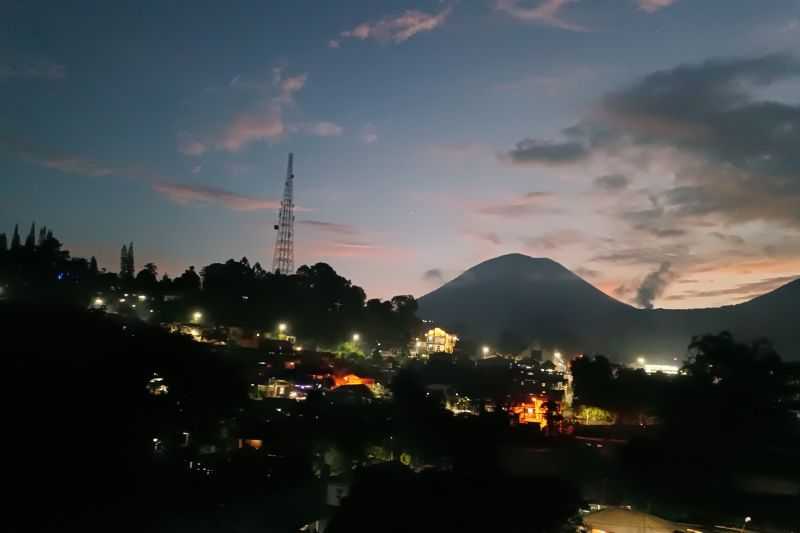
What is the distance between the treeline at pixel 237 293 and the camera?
29352 mm

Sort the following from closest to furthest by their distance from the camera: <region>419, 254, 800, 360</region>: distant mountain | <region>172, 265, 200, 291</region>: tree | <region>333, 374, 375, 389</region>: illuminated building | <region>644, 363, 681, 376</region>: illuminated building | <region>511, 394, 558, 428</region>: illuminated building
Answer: <region>511, 394, 558, 428</region>: illuminated building < <region>333, 374, 375, 389</region>: illuminated building < <region>644, 363, 681, 376</region>: illuminated building < <region>172, 265, 200, 291</region>: tree < <region>419, 254, 800, 360</region>: distant mountain

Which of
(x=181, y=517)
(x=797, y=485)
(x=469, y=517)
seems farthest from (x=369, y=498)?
(x=797, y=485)

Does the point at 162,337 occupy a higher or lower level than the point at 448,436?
higher

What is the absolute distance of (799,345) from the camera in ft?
192

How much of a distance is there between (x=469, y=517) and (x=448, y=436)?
649 cm

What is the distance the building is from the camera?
4430cm

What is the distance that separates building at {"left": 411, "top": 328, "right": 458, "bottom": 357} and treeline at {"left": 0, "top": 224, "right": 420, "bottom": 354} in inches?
51.7

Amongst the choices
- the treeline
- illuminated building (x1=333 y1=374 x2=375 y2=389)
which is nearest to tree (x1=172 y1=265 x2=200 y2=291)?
the treeline

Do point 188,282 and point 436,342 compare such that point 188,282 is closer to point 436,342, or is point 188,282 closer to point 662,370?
point 436,342

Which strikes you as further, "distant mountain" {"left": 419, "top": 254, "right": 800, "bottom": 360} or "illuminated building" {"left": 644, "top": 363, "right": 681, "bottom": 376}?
"distant mountain" {"left": 419, "top": 254, "right": 800, "bottom": 360}

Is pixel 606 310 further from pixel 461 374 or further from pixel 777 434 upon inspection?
Answer: pixel 777 434

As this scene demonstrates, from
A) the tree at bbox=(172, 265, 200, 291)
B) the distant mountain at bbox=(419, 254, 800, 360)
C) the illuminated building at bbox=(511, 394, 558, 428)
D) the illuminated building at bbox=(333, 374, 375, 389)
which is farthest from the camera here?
the distant mountain at bbox=(419, 254, 800, 360)

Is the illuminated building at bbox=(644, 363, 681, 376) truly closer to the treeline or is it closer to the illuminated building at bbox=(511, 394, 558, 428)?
the illuminated building at bbox=(511, 394, 558, 428)

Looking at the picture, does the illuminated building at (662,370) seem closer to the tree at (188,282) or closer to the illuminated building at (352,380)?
the illuminated building at (352,380)
